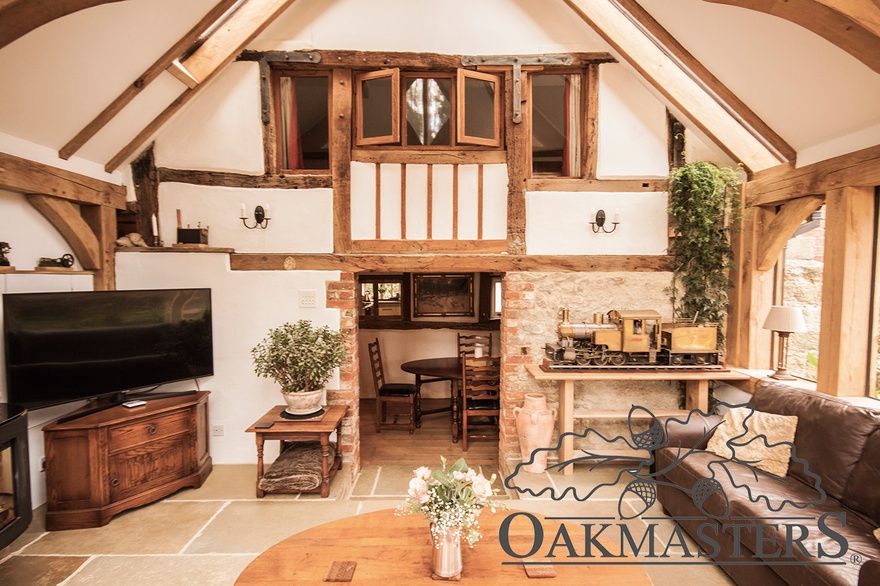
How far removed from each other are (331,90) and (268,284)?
190 cm

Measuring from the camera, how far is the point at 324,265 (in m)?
3.98

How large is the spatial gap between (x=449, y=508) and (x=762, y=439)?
2.20 meters

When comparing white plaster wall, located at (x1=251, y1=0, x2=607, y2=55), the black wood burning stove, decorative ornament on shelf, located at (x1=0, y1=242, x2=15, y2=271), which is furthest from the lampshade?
decorative ornament on shelf, located at (x1=0, y1=242, x2=15, y2=271)

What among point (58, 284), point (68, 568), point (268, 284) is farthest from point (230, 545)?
point (58, 284)

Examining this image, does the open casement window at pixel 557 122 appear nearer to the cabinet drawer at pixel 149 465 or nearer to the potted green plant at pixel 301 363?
the potted green plant at pixel 301 363

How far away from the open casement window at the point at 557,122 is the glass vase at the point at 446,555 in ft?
11.5

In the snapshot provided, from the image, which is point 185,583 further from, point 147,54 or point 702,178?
Result: point 702,178

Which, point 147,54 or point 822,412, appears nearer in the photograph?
point 822,412

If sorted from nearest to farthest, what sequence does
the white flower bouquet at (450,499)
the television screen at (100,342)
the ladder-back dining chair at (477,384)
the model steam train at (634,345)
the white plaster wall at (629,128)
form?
the white flower bouquet at (450,499)
the television screen at (100,342)
the model steam train at (634,345)
the white plaster wall at (629,128)
the ladder-back dining chair at (477,384)

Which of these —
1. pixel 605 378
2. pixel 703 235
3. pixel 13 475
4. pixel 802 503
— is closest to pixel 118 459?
pixel 13 475

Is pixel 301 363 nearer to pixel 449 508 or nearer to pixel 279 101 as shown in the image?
pixel 449 508

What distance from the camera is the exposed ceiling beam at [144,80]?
3117 millimetres

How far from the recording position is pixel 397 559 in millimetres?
1902

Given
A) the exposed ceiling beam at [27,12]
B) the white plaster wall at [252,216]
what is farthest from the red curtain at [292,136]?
the exposed ceiling beam at [27,12]
